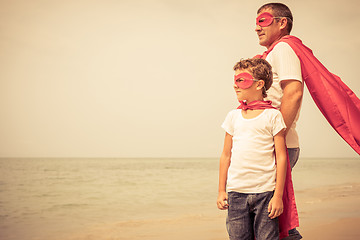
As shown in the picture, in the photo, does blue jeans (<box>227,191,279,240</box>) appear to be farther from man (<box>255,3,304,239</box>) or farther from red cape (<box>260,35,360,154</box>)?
red cape (<box>260,35,360,154</box>)

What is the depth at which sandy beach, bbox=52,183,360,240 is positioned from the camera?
4375mm

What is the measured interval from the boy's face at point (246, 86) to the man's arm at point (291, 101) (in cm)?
12

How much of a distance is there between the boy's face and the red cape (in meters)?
0.28

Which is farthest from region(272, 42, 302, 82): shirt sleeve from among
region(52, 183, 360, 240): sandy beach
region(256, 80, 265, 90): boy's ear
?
region(52, 183, 360, 240): sandy beach

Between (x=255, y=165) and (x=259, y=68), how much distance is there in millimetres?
466

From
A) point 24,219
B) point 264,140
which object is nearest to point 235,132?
point 264,140

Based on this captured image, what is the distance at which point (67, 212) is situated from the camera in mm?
7004

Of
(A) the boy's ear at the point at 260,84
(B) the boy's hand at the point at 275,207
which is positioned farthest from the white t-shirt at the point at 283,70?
(B) the boy's hand at the point at 275,207

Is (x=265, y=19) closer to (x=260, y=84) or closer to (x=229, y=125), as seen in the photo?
(x=260, y=84)

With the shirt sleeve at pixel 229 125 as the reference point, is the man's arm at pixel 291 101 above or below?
above

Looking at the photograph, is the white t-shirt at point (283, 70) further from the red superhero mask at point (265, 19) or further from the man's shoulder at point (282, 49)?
the red superhero mask at point (265, 19)

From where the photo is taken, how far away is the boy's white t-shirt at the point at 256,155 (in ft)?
5.25

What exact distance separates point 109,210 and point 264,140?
602 cm

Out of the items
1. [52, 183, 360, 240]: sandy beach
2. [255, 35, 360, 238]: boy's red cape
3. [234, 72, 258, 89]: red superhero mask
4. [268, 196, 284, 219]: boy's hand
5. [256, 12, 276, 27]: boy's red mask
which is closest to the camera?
[268, 196, 284, 219]: boy's hand
